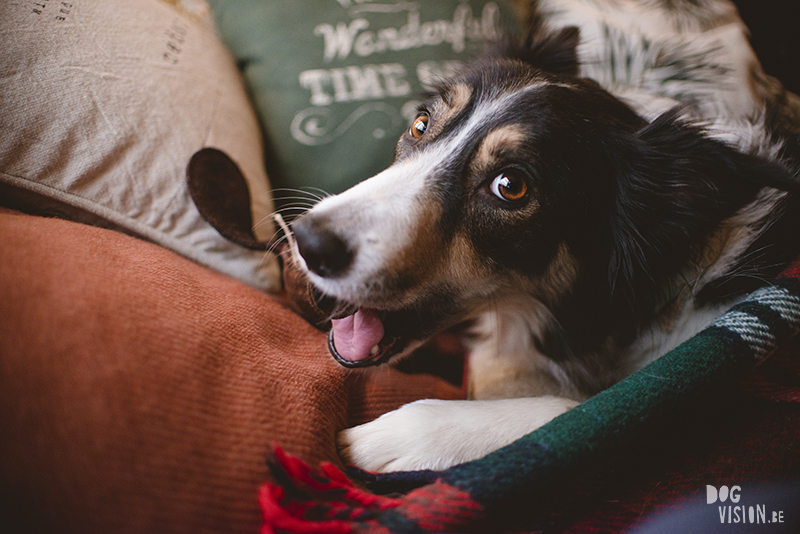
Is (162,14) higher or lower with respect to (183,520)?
higher

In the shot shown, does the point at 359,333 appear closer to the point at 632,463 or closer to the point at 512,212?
the point at 512,212

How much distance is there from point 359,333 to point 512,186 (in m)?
0.53

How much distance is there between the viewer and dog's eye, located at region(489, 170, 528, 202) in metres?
1.01

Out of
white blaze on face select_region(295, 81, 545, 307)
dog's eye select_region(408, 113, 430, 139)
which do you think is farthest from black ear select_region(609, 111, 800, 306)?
dog's eye select_region(408, 113, 430, 139)

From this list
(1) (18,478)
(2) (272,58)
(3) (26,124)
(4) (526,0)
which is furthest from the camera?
(4) (526,0)

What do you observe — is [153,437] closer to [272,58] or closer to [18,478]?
[18,478]

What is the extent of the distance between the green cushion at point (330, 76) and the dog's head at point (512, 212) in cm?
51

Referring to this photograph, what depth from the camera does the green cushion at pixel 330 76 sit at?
1585 millimetres

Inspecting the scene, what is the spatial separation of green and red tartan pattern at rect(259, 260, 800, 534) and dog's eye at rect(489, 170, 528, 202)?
0.48m

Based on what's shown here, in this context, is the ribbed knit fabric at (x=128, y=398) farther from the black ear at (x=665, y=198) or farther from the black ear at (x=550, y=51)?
the black ear at (x=550, y=51)

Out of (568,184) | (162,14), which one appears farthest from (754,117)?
(162,14)

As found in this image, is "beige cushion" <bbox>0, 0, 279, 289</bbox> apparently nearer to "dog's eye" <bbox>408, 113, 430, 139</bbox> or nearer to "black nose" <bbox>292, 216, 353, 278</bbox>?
"black nose" <bbox>292, 216, 353, 278</bbox>

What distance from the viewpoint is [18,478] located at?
1.74 feet

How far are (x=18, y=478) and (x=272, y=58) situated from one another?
152 centimetres
